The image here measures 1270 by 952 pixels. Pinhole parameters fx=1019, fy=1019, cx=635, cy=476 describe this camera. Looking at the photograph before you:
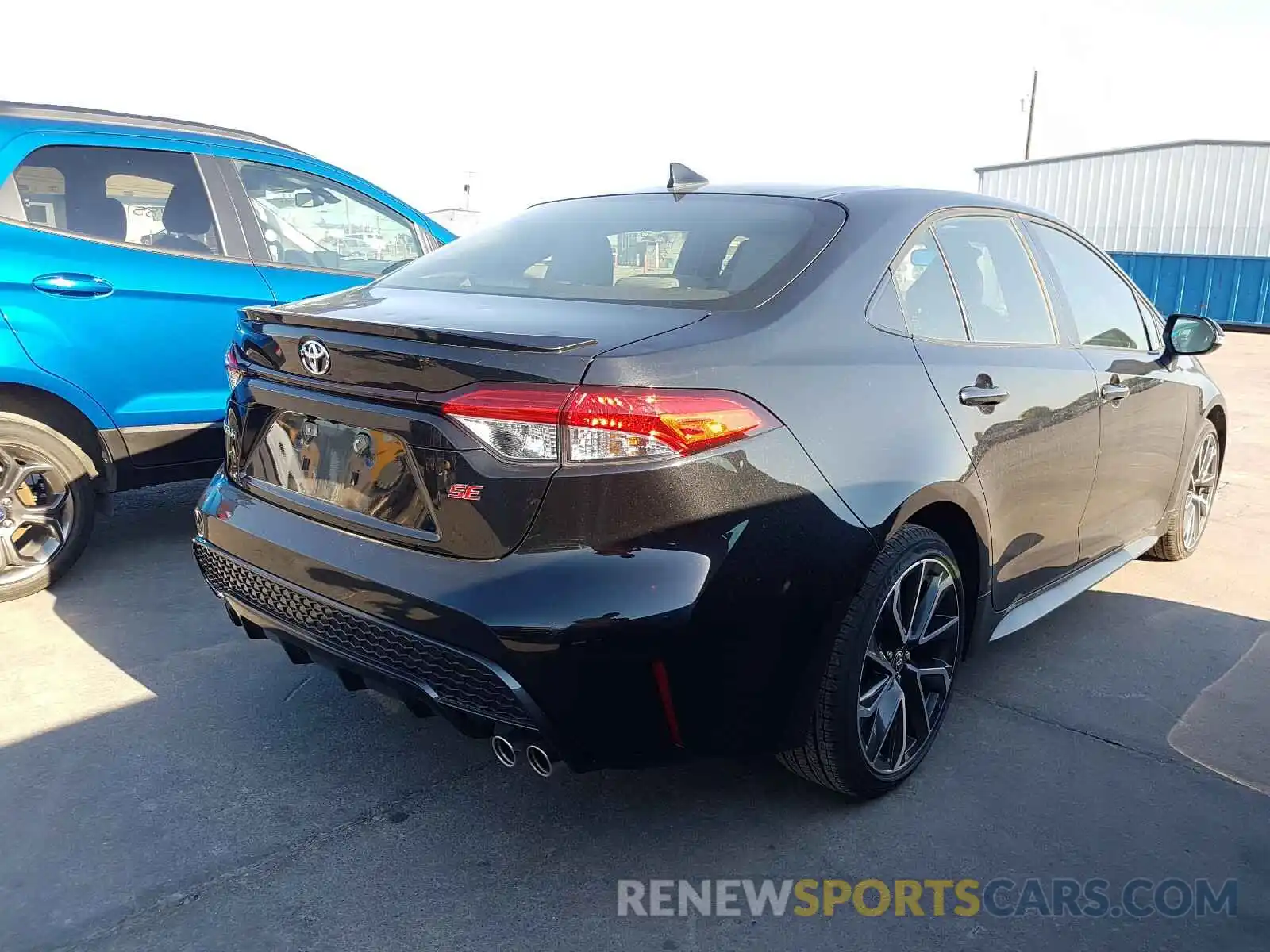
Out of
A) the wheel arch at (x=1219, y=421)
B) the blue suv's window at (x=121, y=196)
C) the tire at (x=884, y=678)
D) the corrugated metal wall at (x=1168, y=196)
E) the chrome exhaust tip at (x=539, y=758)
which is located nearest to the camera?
the chrome exhaust tip at (x=539, y=758)

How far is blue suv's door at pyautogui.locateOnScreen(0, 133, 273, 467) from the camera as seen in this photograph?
3967mm

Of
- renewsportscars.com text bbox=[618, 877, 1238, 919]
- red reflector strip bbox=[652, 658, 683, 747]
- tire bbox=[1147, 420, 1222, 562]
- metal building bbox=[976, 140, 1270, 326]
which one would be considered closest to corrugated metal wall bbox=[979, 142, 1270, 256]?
metal building bbox=[976, 140, 1270, 326]

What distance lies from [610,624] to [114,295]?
307cm

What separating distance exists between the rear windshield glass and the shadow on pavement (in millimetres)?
1338

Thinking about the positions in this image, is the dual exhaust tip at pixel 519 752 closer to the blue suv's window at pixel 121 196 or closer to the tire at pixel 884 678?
the tire at pixel 884 678

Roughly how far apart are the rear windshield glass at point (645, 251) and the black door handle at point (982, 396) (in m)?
0.58

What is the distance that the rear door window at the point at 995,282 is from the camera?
309cm

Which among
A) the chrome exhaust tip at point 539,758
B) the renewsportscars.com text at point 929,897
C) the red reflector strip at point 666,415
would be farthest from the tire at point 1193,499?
the chrome exhaust tip at point 539,758

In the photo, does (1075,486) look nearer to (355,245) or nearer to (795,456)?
(795,456)

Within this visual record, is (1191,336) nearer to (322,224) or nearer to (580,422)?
(580,422)

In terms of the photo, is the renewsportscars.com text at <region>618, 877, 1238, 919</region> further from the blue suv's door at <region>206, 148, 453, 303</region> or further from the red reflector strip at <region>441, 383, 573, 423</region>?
the blue suv's door at <region>206, 148, 453, 303</region>

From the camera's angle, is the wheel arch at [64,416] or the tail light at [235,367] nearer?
the tail light at [235,367]

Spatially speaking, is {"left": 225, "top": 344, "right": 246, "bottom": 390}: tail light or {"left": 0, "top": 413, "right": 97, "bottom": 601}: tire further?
{"left": 0, "top": 413, "right": 97, "bottom": 601}: tire

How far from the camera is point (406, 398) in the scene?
87.6 inches
